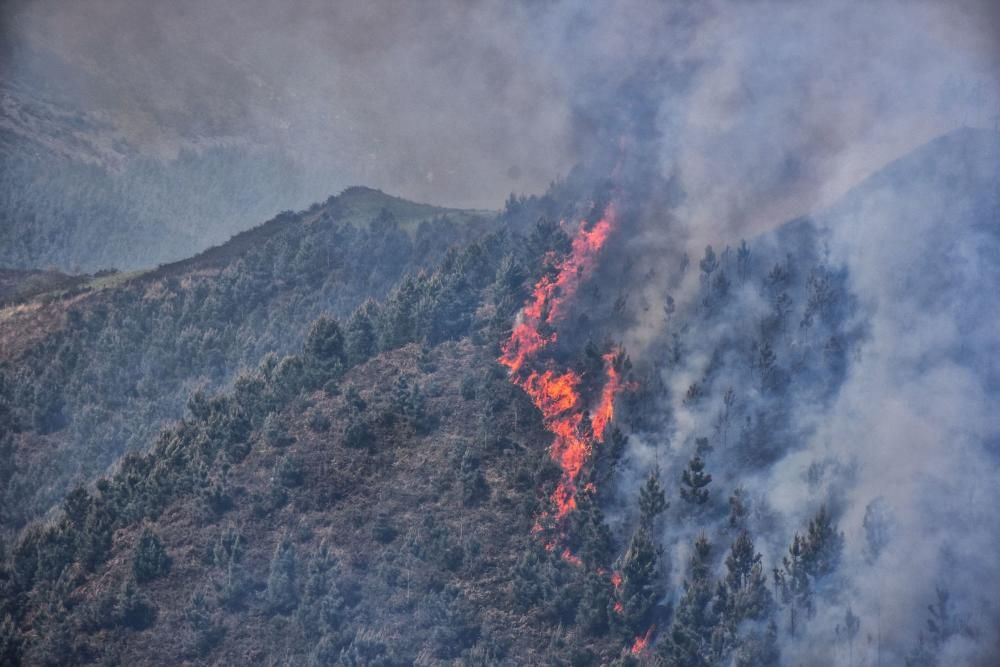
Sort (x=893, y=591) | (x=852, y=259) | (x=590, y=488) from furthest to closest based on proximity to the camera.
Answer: (x=852, y=259) < (x=590, y=488) < (x=893, y=591)

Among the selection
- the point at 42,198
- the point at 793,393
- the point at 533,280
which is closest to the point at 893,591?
the point at 793,393

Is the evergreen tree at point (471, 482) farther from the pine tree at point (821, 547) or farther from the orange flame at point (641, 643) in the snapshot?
the pine tree at point (821, 547)

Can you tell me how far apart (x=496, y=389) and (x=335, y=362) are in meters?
14.1

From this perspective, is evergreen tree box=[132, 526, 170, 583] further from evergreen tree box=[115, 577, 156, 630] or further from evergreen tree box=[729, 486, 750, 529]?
evergreen tree box=[729, 486, 750, 529]

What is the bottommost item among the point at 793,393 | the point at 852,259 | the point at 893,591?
the point at 893,591

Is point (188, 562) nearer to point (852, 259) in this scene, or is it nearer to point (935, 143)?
point (852, 259)

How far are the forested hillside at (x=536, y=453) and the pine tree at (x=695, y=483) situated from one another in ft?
1.94

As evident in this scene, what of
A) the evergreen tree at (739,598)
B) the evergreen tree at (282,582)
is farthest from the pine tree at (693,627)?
the evergreen tree at (282,582)

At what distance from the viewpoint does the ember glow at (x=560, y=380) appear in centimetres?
8144

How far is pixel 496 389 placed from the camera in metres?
87.7

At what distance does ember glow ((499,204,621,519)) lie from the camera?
81438mm

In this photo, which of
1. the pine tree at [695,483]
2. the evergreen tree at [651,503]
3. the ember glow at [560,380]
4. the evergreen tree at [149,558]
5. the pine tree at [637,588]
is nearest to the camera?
the pine tree at [637,588]

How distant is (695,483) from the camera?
76750mm

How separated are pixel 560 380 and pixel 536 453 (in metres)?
10.1
